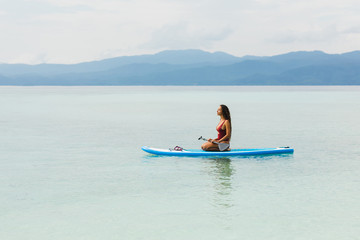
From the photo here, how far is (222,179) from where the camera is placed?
1395 cm

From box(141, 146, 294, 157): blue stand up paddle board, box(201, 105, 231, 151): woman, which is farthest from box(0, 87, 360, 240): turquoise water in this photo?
box(201, 105, 231, 151): woman

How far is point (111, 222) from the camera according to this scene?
958 centimetres

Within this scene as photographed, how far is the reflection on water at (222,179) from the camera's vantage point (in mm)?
11391

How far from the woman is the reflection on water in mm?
A: 466

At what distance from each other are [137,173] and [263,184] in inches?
155

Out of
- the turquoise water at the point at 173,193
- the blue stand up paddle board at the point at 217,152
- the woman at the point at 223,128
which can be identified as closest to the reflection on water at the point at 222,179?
the turquoise water at the point at 173,193

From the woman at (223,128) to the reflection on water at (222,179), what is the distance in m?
0.47

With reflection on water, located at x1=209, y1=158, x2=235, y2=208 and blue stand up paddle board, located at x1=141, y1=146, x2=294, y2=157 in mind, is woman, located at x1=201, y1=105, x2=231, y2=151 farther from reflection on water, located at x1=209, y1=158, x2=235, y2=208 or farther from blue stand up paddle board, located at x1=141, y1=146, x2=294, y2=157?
reflection on water, located at x1=209, y1=158, x2=235, y2=208

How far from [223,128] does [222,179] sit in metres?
3.29

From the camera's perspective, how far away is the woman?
16.7 meters

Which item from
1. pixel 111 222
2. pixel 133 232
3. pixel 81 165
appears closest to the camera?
pixel 133 232

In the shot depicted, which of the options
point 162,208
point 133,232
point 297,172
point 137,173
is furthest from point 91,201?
point 297,172

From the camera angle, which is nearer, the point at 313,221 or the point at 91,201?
the point at 313,221

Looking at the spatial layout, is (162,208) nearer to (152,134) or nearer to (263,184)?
(263,184)
